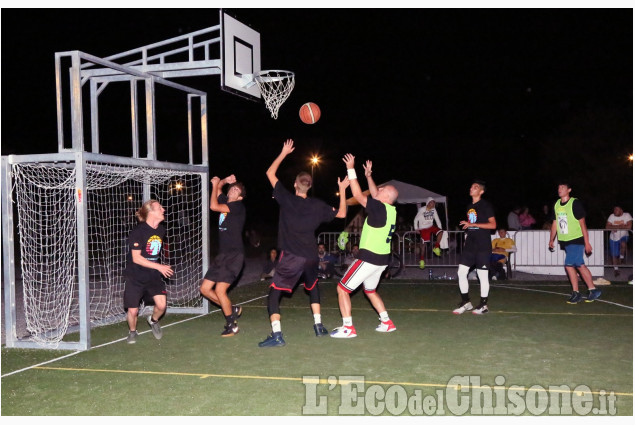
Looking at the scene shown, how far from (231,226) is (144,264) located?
54.6 inches

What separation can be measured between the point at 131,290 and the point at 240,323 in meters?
2.17

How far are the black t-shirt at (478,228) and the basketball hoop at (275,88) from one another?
146 inches

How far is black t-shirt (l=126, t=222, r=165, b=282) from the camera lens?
8.40 m

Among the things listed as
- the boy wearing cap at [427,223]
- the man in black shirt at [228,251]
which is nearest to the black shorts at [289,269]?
the man in black shirt at [228,251]

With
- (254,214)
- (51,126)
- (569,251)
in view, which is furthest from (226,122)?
(569,251)

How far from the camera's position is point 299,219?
838 centimetres

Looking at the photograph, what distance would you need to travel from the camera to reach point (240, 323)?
10281mm

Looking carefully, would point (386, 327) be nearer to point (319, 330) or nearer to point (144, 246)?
point (319, 330)

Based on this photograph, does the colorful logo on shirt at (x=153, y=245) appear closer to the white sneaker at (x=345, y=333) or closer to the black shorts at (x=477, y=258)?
the white sneaker at (x=345, y=333)

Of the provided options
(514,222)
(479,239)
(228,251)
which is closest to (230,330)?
(228,251)

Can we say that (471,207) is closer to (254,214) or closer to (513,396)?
(513,396)

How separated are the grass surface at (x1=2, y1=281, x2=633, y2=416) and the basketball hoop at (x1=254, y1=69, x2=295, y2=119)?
3.61 metres

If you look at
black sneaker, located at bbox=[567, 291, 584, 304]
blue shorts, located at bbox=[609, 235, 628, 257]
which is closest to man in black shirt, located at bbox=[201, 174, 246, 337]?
black sneaker, located at bbox=[567, 291, 584, 304]
